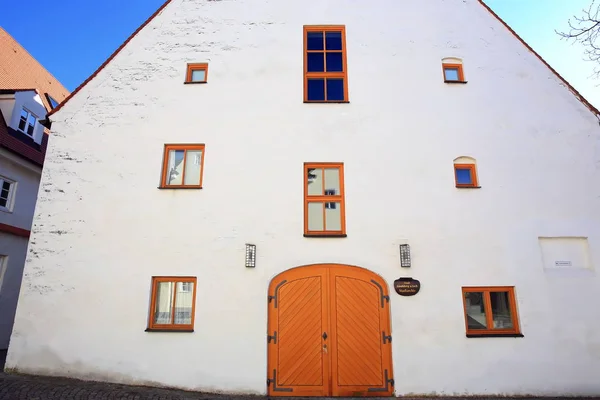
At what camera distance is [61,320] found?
814cm

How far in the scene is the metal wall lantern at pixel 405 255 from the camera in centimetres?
822

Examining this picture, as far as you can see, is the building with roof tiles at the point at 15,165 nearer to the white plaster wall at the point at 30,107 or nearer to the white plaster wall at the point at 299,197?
the white plaster wall at the point at 30,107

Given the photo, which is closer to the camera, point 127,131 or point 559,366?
point 559,366

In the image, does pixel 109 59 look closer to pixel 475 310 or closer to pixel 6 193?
pixel 6 193

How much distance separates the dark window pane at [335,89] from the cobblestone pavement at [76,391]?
6.93 meters

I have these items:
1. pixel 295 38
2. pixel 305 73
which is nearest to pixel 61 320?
pixel 305 73

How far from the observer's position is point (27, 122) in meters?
13.9

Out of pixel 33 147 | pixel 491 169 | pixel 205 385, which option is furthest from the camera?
pixel 33 147

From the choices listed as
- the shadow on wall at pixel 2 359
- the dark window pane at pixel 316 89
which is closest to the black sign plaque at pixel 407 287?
the dark window pane at pixel 316 89

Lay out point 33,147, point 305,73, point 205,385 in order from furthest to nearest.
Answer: point 33,147
point 305,73
point 205,385

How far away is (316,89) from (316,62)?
2.68 ft

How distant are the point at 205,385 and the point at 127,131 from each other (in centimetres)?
618

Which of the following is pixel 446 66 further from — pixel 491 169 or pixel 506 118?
pixel 491 169

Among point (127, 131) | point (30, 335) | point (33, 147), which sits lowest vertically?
point (30, 335)
